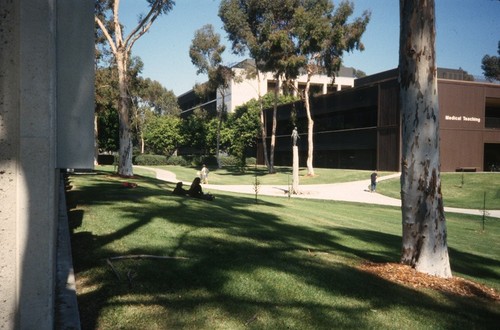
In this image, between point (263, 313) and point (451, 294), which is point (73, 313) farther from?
point (451, 294)

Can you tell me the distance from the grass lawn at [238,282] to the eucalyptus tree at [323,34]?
101 feet

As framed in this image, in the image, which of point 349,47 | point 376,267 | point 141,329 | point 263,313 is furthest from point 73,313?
point 349,47

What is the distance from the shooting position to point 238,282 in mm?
4355

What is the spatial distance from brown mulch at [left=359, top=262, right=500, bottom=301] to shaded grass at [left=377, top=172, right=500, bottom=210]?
2009 centimetres

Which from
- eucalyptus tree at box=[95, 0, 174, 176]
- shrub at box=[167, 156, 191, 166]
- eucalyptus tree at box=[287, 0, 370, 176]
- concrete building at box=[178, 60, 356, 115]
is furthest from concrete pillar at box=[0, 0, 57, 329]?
shrub at box=[167, 156, 191, 166]

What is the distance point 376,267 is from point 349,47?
3526 cm

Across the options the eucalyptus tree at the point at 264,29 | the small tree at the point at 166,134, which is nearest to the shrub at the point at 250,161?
the small tree at the point at 166,134

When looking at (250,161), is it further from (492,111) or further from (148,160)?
(492,111)

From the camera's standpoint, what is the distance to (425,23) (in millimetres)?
5766

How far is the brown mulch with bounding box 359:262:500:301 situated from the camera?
534cm

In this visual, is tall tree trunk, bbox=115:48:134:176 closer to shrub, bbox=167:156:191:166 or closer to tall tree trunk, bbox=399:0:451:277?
tall tree trunk, bbox=399:0:451:277

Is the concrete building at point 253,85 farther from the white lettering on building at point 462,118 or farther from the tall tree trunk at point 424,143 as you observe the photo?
the tall tree trunk at point 424,143

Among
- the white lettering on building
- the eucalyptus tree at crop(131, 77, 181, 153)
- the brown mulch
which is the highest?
the eucalyptus tree at crop(131, 77, 181, 153)

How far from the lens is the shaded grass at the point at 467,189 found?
24500 mm
